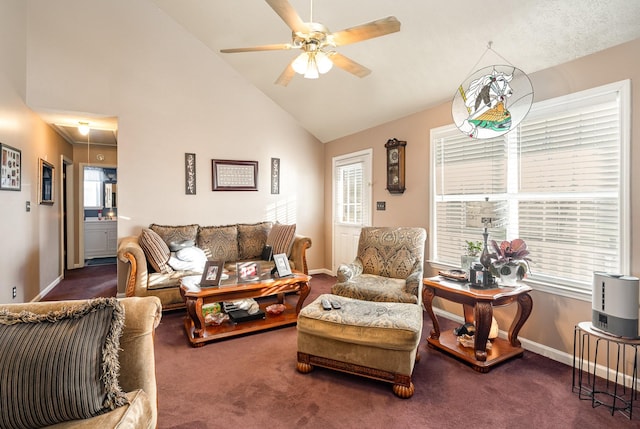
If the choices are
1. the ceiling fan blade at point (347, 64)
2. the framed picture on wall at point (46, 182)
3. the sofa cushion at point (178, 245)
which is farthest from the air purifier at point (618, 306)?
the framed picture on wall at point (46, 182)

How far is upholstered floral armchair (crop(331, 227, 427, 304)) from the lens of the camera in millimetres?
2883

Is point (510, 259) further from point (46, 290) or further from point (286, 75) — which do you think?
point (46, 290)

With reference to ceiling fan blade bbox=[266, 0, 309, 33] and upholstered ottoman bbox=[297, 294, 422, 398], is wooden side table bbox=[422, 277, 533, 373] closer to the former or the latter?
upholstered ottoman bbox=[297, 294, 422, 398]

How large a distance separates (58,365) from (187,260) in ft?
9.50

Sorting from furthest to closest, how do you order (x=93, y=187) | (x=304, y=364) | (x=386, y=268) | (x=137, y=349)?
(x=93, y=187) → (x=386, y=268) → (x=304, y=364) → (x=137, y=349)

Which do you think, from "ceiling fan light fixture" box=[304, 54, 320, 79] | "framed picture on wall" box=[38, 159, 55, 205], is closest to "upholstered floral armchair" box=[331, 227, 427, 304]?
"ceiling fan light fixture" box=[304, 54, 320, 79]

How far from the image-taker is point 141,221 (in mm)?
4332

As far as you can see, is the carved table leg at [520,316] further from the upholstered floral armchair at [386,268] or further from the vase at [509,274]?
the upholstered floral armchair at [386,268]

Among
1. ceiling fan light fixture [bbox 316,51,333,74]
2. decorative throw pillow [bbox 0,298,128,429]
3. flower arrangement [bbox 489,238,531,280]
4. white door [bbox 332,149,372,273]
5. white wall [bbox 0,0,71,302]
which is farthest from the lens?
white door [bbox 332,149,372,273]

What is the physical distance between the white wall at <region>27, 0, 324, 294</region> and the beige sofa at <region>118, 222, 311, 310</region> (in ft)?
0.98

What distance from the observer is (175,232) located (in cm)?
427

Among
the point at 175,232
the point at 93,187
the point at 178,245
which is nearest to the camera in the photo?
the point at 178,245

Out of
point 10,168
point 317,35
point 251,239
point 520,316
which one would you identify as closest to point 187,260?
point 251,239

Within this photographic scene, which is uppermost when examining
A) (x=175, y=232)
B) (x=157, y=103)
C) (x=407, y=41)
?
(x=407, y=41)
